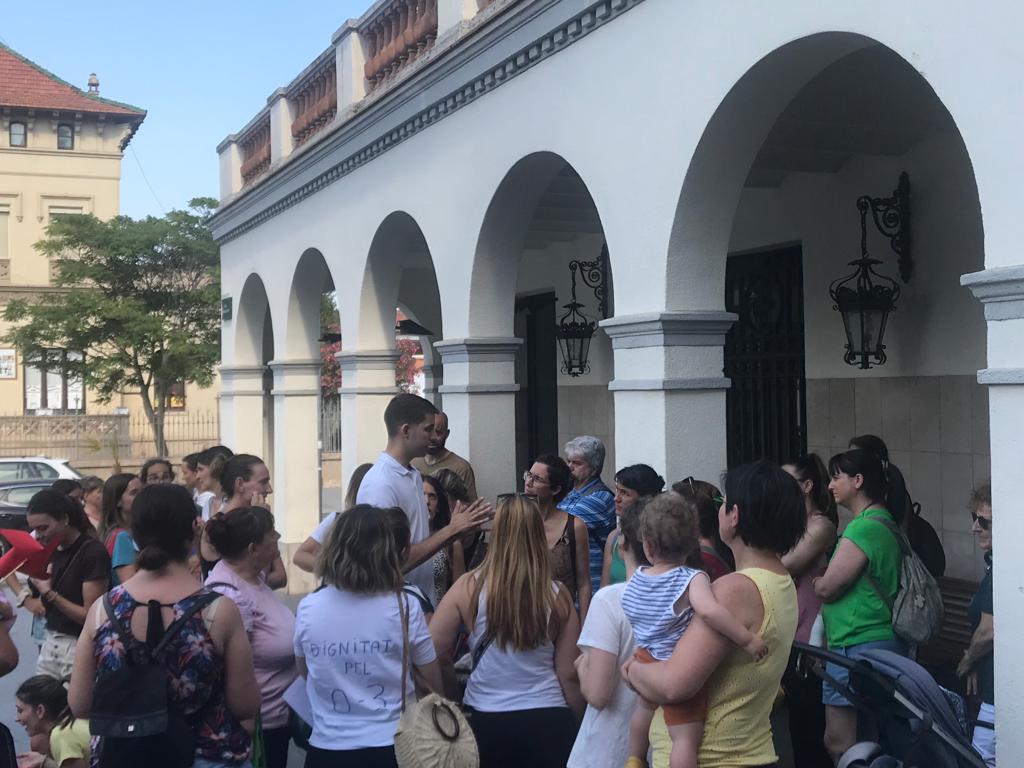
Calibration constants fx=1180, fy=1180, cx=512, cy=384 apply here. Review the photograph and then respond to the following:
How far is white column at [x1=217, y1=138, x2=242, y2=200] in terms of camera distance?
15.4 metres

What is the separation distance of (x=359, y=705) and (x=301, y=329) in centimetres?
916

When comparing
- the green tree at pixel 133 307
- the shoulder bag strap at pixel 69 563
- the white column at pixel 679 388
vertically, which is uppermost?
the green tree at pixel 133 307

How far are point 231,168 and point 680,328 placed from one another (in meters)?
10.9

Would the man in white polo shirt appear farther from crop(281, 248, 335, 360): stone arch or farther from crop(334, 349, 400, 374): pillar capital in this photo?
crop(281, 248, 335, 360): stone arch

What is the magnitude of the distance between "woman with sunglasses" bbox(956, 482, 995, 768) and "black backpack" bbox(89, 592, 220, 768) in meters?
2.74

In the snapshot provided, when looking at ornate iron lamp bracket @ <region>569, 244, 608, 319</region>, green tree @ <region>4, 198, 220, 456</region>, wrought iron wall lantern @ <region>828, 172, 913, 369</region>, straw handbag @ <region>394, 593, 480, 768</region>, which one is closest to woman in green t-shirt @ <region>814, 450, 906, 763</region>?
straw handbag @ <region>394, 593, 480, 768</region>

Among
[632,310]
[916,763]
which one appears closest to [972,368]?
[632,310]

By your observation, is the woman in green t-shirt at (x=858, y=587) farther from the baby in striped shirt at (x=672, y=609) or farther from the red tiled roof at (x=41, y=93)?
the red tiled roof at (x=41, y=93)

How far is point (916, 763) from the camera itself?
3.37 meters

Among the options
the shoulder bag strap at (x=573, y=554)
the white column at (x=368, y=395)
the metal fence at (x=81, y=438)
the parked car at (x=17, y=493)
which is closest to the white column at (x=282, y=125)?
the white column at (x=368, y=395)

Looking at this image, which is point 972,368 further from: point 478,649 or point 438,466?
point 478,649

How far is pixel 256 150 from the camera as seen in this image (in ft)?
47.8

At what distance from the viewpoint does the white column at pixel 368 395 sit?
10.4m

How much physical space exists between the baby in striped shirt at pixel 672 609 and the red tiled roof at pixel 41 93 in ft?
Answer: 130
